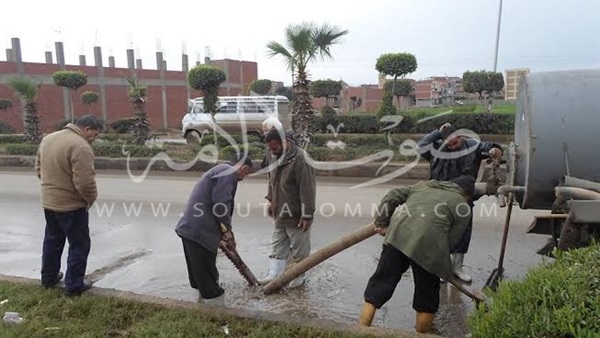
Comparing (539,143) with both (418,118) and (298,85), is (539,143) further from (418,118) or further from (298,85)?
(418,118)

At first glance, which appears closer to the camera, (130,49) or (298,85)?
(298,85)

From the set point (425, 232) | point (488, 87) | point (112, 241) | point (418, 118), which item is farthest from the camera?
point (488, 87)

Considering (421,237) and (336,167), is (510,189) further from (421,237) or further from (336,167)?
(336,167)

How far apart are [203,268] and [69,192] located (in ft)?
4.29

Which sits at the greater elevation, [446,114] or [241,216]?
[446,114]

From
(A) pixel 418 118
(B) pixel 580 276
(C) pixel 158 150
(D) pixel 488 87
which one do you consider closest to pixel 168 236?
(B) pixel 580 276

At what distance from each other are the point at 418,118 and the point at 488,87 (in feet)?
10.8

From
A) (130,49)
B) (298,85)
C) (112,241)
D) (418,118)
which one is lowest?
(112,241)

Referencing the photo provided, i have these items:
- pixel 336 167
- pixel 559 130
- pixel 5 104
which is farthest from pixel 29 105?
pixel 559 130

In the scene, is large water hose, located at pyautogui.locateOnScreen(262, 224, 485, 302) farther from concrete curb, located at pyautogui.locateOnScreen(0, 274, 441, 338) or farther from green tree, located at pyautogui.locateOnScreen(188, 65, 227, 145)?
green tree, located at pyautogui.locateOnScreen(188, 65, 227, 145)

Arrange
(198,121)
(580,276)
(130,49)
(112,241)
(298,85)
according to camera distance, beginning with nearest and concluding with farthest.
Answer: (580,276)
(112,241)
(298,85)
(198,121)
(130,49)

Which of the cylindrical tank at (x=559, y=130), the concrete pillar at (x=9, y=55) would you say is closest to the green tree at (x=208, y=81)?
the cylindrical tank at (x=559, y=130)

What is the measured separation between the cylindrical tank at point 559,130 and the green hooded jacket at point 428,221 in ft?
2.18

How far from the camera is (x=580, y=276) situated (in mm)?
2598
